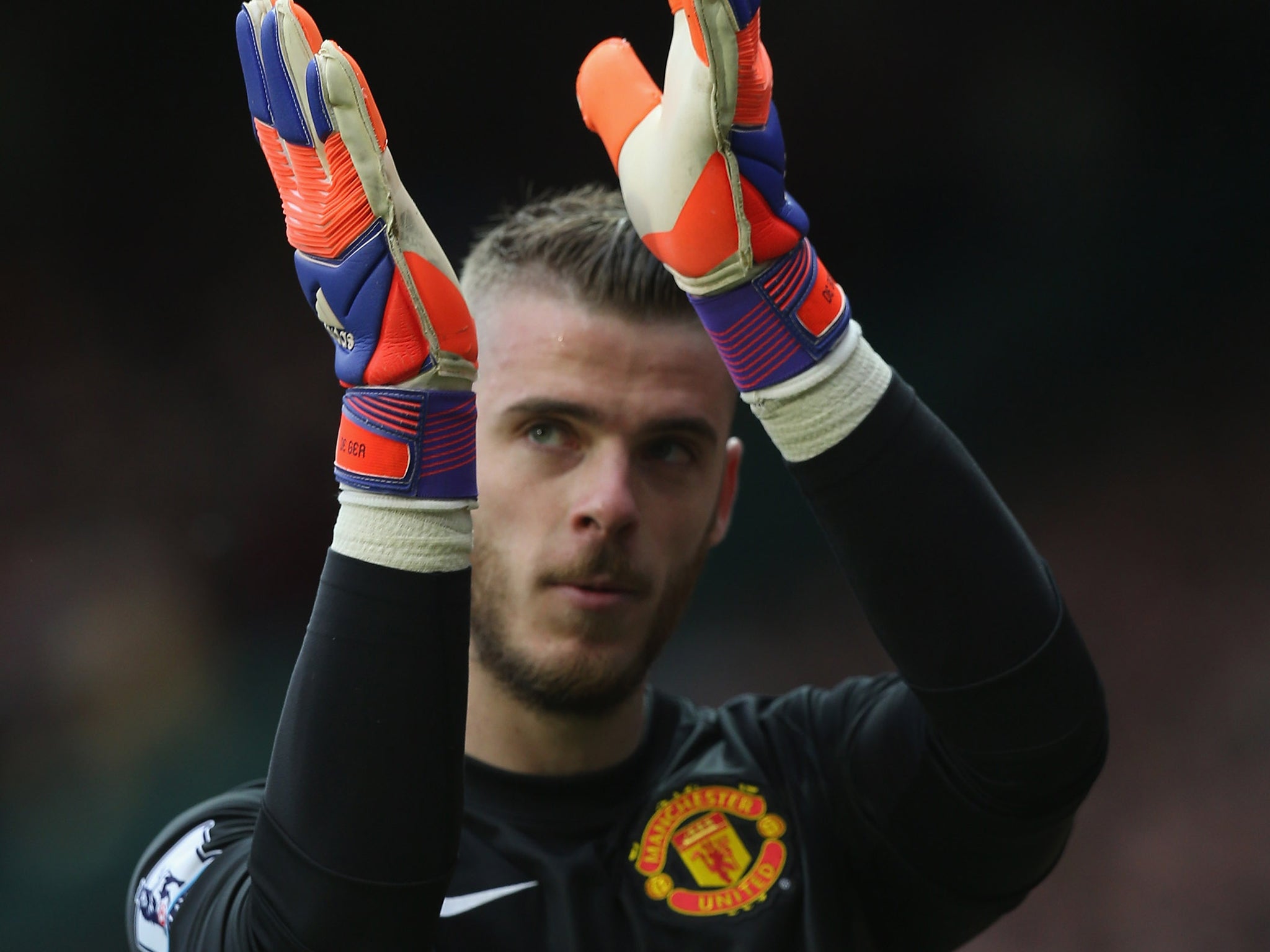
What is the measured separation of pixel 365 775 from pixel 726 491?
70cm

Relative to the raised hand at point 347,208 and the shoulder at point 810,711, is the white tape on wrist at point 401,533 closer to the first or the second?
the raised hand at point 347,208

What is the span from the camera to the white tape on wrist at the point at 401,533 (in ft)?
2.71

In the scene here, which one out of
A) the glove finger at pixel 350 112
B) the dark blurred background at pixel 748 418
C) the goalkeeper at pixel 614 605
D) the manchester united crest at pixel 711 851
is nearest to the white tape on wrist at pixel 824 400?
the goalkeeper at pixel 614 605

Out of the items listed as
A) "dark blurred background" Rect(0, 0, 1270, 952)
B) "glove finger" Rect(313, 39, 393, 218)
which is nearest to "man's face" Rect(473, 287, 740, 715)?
"glove finger" Rect(313, 39, 393, 218)

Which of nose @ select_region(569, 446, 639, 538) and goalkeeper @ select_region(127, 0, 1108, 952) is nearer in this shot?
goalkeeper @ select_region(127, 0, 1108, 952)

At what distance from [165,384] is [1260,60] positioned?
2.62 meters

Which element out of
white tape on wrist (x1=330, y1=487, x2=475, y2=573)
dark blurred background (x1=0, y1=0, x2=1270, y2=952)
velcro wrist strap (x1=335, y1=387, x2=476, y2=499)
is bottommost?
dark blurred background (x1=0, y1=0, x2=1270, y2=952)

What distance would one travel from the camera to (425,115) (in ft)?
9.52

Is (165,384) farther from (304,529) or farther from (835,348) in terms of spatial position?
(835,348)

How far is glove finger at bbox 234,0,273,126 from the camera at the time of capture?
2.71 ft

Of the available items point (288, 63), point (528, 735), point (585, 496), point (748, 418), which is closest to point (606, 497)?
point (585, 496)

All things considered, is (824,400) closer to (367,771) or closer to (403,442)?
(403,442)

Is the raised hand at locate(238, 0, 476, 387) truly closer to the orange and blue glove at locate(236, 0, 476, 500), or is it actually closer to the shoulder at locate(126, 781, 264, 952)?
the orange and blue glove at locate(236, 0, 476, 500)

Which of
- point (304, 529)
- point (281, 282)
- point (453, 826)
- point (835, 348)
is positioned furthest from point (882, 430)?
point (281, 282)
